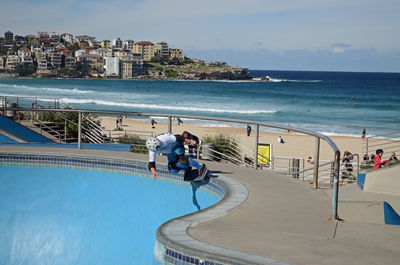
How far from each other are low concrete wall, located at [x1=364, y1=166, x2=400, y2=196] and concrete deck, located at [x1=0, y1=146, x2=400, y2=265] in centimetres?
107

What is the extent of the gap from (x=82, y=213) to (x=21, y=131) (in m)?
7.77

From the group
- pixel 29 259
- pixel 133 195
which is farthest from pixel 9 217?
pixel 133 195

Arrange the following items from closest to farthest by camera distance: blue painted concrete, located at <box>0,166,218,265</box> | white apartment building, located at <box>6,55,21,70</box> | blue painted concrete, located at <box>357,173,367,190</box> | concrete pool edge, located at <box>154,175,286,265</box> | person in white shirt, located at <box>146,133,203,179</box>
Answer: concrete pool edge, located at <box>154,175,286,265</box>, person in white shirt, located at <box>146,133,203,179</box>, blue painted concrete, located at <box>0,166,218,265</box>, blue painted concrete, located at <box>357,173,367,190</box>, white apartment building, located at <box>6,55,21,70</box>

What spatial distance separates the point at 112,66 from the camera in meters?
163

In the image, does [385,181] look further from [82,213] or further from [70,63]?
[70,63]

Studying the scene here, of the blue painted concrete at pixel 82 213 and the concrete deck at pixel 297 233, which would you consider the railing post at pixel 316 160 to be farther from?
the blue painted concrete at pixel 82 213

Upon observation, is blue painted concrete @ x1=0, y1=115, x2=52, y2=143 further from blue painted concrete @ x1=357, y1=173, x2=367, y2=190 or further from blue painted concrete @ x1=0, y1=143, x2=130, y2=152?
blue painted concrete @ x1=357, y1=173, x2=367, y2=190

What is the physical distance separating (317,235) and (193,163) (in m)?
2.75

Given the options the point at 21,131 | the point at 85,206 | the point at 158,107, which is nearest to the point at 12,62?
the point at 158,107

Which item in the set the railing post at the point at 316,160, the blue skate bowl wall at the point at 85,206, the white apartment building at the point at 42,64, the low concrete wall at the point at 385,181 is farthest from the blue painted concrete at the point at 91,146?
the white apartment building at the point at 42,64

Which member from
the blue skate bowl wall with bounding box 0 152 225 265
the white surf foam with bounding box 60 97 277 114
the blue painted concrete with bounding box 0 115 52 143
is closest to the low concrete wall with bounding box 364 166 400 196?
the blue skate bowl wall with bounding box 0 152 225 265

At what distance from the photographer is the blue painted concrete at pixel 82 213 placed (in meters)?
6.93

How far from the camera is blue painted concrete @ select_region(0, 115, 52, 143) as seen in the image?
13.9m

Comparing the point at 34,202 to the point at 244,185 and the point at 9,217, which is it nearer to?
the point at 9,217
